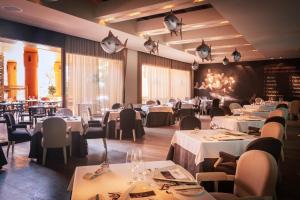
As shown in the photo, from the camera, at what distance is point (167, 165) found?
2.37 meters

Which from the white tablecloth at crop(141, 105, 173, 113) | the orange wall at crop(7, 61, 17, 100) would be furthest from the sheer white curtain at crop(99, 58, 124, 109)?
the orange wall at crop(7, 61, 17, 100)

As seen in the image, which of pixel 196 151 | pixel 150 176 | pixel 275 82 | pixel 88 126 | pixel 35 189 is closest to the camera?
pixel 150 176

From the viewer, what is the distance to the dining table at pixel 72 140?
540 cm

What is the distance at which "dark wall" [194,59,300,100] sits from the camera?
15383 millimetres

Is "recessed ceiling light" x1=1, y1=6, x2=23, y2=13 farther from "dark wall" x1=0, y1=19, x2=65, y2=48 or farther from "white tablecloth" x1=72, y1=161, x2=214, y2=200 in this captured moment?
"white tablecloth" x1=72, y1=161, x2=214, y2=200

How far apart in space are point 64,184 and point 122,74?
7507 millimetres

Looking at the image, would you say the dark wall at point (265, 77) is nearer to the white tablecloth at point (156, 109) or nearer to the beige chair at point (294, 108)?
the beige chair at point (294, 108)

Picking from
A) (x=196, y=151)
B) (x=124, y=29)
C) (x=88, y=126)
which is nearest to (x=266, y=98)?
(x=124, y=29)

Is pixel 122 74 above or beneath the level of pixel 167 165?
above

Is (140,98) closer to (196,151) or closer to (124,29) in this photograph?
(124,29)

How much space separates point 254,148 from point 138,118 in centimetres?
534

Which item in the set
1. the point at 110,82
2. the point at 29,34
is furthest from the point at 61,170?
the point at 110,82

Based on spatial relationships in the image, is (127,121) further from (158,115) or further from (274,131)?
(274,131)

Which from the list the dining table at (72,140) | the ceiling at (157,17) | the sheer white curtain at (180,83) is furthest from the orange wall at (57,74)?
the dining table at (72,140)
